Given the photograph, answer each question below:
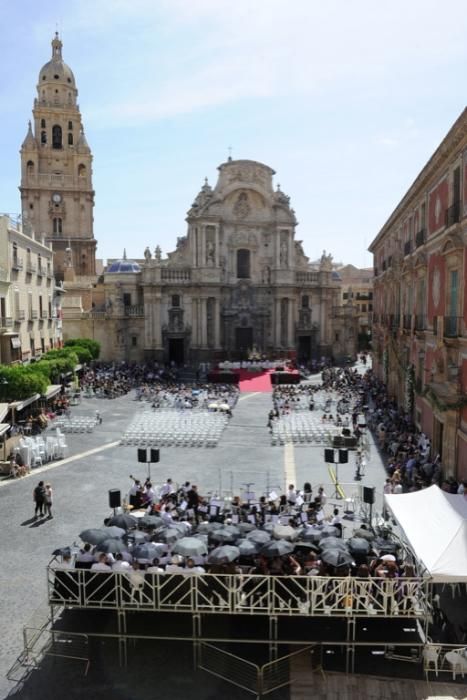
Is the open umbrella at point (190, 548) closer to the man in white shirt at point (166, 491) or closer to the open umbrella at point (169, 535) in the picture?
the open umbrella at point (169, 535)

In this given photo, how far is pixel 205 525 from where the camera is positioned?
1480 centimetres

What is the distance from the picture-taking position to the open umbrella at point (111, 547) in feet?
41.5

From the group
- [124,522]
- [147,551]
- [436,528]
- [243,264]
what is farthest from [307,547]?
[243,264]

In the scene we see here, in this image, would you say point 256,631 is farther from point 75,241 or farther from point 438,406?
point 75,241

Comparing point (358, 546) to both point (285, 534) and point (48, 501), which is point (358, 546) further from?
point (48, 501)

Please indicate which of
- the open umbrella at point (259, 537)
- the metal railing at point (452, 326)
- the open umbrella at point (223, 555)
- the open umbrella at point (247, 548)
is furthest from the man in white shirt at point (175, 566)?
the metal railing at point (452, 326)

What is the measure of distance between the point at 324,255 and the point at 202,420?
3742cm

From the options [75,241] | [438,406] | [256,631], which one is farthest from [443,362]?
[75,241]

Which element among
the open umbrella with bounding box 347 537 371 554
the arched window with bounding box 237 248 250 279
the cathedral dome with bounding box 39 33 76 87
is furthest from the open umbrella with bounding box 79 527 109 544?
the cathedral dome with bounding box 39 33 76 87

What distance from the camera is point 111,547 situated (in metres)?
12.7

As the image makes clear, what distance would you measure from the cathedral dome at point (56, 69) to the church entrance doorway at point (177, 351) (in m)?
39.4

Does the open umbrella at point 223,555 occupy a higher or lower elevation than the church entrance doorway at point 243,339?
lower

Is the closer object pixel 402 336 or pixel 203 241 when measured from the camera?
pixel 402 336

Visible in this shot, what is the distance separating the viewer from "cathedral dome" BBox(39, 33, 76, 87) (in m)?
74.2
